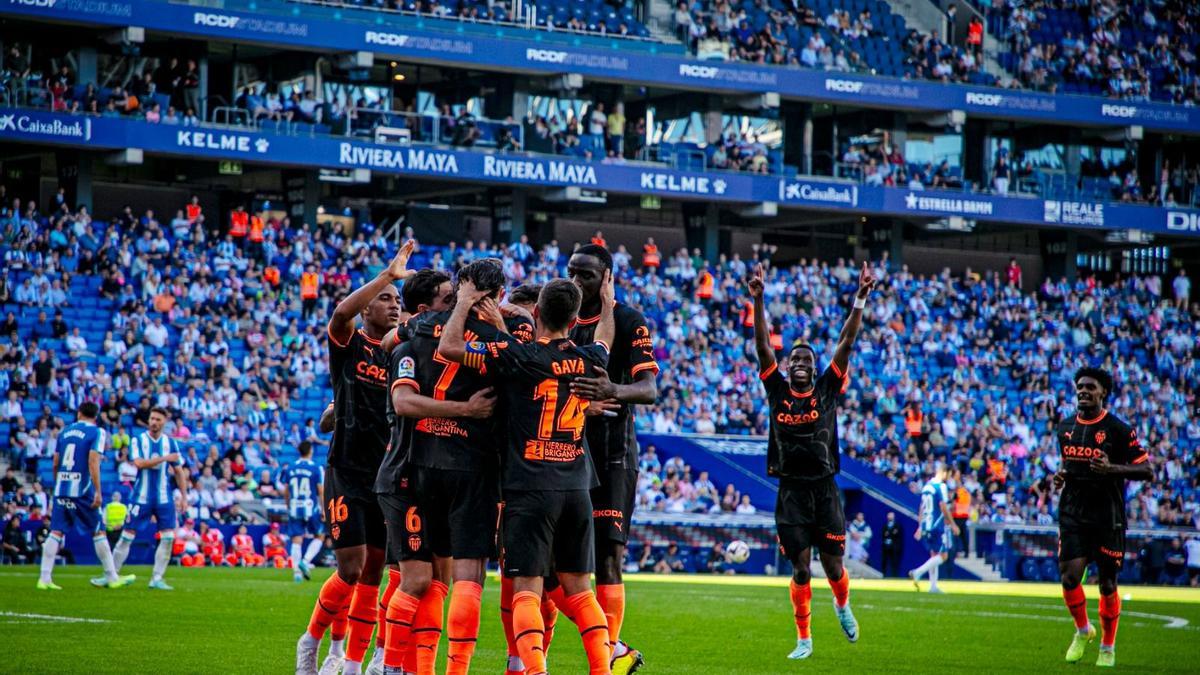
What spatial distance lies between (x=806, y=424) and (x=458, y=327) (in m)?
6.61

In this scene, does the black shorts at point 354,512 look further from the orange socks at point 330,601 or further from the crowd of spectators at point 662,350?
the crowd of spectators at point 662,350

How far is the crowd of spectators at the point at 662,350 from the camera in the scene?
1351 inches

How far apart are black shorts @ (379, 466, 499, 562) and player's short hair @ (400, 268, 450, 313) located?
1.33 m

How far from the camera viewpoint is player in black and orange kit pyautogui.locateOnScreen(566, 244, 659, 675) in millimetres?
10930

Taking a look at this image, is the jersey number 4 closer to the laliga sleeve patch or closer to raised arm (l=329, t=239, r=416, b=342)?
the laliga sleeve patch

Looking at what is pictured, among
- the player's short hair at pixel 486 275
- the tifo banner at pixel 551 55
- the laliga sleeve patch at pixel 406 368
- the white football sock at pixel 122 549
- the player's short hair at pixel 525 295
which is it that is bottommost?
the white football sock at pixel 122 549

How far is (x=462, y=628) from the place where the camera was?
9516mm

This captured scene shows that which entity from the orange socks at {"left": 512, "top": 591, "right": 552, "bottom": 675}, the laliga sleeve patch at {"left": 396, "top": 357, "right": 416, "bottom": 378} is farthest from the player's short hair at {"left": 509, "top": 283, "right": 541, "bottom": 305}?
the orange socks at {"left": 512, "top": 591, "right": 552, "bottom": 675}

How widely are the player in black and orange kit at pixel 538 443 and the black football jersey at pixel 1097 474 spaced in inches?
297

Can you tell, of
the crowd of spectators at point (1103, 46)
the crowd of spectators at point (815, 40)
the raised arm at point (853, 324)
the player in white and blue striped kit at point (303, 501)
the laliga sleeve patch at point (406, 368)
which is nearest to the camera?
the laliga sleeve patch at point (406, 368)

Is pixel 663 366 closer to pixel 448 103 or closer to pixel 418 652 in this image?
pixel 448 103

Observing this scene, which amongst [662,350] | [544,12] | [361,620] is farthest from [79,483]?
[544,12]

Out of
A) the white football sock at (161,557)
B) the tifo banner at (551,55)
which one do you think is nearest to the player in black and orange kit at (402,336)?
the white football sock at (161,557)

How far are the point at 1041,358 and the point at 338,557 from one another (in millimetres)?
41768
